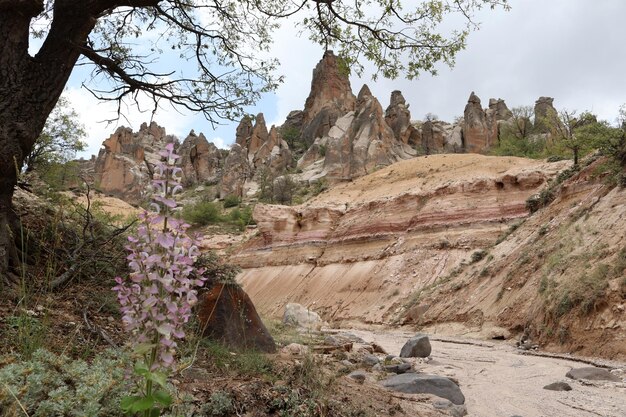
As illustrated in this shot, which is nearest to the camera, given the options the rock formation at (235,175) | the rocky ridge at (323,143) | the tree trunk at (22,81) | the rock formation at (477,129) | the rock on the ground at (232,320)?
the tree trunk at (22,81)

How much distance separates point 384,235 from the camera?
3153cm

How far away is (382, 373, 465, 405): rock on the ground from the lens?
19.3ft

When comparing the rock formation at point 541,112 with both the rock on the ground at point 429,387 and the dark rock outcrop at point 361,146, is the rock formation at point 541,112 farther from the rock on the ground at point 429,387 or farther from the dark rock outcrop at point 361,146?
the rock on the ground at point 429,387

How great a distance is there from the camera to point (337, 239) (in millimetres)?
33688

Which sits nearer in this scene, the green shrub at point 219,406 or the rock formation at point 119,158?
the green shrub at point 219,406

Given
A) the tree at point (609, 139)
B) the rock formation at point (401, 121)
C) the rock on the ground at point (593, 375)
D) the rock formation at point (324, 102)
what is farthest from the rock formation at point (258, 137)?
the rock on the ground at point (593, 375)

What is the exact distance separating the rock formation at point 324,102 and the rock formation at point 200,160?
14174 millimetres

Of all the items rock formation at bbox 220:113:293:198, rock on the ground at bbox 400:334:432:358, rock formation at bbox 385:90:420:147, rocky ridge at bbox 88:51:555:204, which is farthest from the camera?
rock formation at bbox 385:90:420:147

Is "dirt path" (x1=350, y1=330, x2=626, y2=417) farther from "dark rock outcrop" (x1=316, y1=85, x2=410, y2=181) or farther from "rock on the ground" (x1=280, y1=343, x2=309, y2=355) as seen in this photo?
"dark rock outcrop" (x1=316, y1=85, x2=410, y2=181)

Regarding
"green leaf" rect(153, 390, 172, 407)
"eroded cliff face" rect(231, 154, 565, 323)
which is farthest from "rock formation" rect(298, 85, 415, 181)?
"green leaf" rect(153, 390, 172, 407)

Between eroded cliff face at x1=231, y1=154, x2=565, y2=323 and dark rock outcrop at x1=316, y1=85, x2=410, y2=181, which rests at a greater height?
dark rock outcrop at x1=316, y1=85, x2=410, y2=181

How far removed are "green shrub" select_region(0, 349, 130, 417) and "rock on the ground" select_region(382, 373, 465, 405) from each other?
3.73m

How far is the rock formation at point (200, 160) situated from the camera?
7906cm

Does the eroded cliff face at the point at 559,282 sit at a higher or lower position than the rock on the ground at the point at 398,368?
higher
